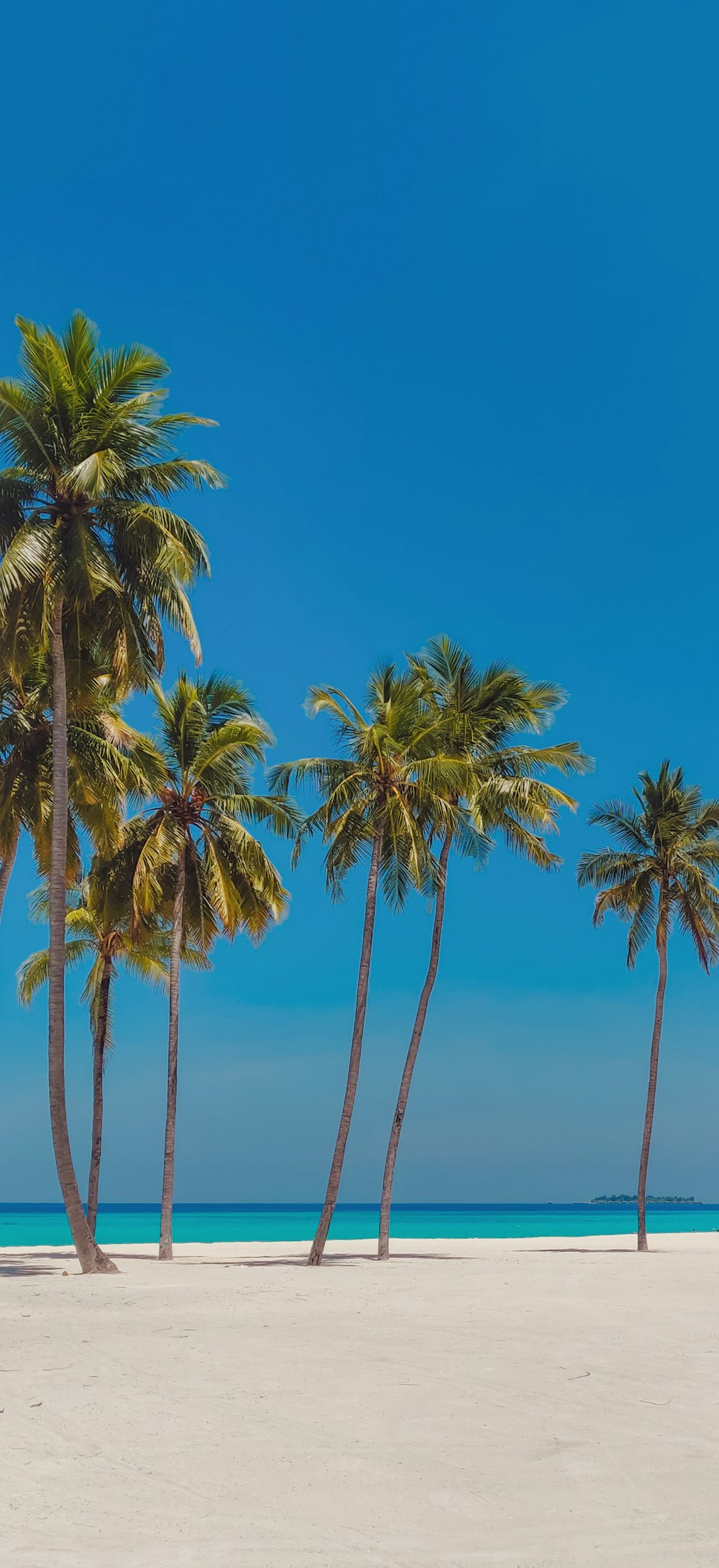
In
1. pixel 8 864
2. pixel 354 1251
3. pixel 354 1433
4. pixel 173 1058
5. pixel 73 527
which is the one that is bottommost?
pixel 354 1251

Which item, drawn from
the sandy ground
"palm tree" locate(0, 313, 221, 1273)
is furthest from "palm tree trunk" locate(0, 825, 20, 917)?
the sandy ground

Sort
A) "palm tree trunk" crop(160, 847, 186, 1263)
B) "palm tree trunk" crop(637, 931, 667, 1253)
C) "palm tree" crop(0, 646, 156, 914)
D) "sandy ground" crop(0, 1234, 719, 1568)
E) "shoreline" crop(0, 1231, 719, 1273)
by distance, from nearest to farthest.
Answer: "sandy ground" crop(0, 1234, 719, 1568) → "palm tree" crop(0, 646, 156, 914) → "palm tree trunk" crop(160, 847, 186, 1263) → "shoreline" crop(0, 1231, 719, 1273) → "palm tree trunk" crop(637, 931, 667, 1253)

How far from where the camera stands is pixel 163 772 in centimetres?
2178

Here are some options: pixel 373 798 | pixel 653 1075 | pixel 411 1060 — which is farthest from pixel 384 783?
pixel 653 1075

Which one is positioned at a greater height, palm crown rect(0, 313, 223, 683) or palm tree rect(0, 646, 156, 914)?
palm crown rect(0, 313, 223, 683)

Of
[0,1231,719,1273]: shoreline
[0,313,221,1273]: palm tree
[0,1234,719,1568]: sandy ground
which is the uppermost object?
[0,313,221,1273]: palm tree

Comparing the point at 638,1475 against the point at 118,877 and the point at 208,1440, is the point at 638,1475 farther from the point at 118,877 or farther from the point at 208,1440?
the point at 118,877

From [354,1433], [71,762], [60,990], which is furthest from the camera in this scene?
[71,762]

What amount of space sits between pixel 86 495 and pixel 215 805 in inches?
286

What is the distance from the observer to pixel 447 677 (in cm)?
2538

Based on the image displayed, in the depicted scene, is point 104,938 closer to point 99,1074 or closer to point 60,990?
point 99,1074

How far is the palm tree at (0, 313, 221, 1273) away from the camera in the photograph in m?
16.5

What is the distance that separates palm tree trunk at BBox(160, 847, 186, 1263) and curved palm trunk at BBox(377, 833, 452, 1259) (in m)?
4.12

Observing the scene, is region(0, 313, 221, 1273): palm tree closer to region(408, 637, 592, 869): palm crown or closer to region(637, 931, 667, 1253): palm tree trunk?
region(408, 637, 592, 869): palm crown
